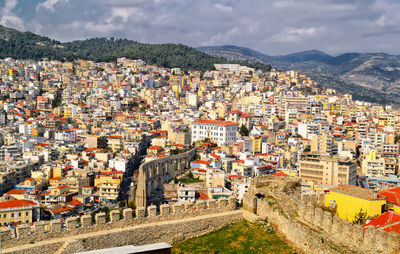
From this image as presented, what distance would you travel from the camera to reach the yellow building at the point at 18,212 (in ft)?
79.2

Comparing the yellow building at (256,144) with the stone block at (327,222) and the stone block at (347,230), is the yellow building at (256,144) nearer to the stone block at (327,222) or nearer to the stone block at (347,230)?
the stone block at (327,222)

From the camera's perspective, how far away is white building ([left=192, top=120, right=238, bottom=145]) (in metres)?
51.6

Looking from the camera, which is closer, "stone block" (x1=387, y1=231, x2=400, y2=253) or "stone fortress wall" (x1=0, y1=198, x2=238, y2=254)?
"stone block" (x1=387, y1=231, x2=400, y2=253)

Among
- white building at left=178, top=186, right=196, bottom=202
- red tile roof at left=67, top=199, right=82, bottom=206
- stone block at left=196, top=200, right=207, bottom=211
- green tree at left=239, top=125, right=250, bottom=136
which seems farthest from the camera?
green tree at left=239, top=125, right=250, bottom=136

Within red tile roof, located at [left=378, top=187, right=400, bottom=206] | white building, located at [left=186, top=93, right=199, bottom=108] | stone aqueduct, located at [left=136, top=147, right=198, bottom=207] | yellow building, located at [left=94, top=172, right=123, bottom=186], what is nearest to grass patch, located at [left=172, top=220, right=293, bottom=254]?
red tile roof, located at [left=378, top=187, right=400, bottom=206]

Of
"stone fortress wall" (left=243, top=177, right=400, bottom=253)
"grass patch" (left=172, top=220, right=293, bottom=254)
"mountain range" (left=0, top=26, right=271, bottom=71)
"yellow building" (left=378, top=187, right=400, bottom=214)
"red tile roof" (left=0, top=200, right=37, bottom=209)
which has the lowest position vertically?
"red tile roof" (left=0, top=200, right=37, bottom=209)

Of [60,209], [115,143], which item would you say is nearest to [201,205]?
[60,209]

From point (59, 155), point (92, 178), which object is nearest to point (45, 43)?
point (59, 155)

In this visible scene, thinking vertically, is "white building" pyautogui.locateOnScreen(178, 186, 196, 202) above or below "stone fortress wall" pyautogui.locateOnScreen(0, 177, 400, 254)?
below

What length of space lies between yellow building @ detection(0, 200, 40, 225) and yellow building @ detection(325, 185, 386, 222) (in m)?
18.3

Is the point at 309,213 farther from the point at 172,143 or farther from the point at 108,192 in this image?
the point at 172,143

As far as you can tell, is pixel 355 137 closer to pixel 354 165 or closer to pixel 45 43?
pixel 354 165

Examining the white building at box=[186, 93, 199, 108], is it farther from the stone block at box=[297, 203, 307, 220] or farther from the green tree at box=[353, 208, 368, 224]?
the stone block at box=[297, 203, 307, 220]

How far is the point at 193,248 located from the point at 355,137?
174 feet
